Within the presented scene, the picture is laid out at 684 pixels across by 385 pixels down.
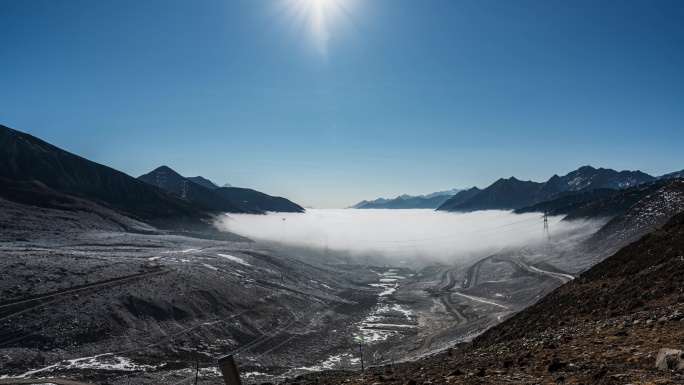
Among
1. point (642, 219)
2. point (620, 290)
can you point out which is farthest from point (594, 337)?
point (642, 219)

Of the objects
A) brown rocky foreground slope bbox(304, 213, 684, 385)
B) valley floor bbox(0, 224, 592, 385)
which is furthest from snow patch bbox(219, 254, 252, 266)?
brown rocky foreground slope bbox(304, 213, 684, 385)

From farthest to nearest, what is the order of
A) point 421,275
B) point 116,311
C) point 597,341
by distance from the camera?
1. point 421,275
2. point 116,311
3. point 597,341

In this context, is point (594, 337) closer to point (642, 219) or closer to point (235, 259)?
point (235, 259)

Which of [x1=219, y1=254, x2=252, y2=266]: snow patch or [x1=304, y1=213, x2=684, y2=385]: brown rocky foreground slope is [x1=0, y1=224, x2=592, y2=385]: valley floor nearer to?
[x1=219, y1=254, x2=252, y2=266]: snow patch

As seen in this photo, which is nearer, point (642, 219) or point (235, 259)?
point (235, 259)

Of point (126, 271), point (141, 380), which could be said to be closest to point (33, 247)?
point (126, 271)

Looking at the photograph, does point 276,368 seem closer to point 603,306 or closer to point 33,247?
point 603,306

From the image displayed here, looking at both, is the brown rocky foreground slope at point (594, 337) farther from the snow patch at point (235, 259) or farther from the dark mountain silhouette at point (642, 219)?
the dark mountain silhouette at point (642, 219)

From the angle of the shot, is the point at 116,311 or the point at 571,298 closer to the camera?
the point at 571,298
